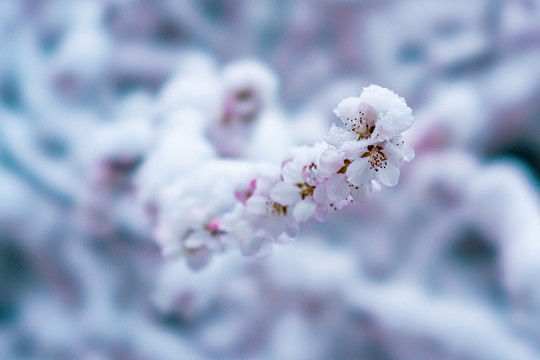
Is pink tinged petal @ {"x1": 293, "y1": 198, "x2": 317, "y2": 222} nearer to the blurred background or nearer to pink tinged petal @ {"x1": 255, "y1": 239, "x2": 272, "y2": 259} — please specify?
pink tinged petal @ {"x1": 255, "y1": 239, "x2": 272, "y2": 259}

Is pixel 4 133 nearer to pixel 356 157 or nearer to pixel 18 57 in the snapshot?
pixel 18 57

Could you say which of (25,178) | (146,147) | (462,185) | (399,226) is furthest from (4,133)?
(462,185)

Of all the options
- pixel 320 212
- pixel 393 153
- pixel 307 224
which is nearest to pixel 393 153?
pixel 393 153

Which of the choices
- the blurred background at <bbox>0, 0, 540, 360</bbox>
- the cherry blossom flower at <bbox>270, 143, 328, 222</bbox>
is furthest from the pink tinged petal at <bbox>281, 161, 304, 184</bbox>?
the blurred background at <bbox>0, 0, 540, 360</bbox>

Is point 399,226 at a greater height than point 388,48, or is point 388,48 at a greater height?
point 388,48

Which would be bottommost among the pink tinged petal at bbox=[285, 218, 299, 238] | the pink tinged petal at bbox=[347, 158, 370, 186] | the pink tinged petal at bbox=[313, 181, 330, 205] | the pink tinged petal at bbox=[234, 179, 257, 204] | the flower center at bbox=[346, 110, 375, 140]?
the pink tinged petal at bbox=[347, 158, 370, 186]

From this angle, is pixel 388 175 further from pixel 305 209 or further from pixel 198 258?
pixel 198 258
